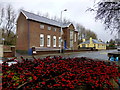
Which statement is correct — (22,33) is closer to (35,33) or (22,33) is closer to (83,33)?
(35,33)

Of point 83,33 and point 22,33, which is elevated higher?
point 83,33

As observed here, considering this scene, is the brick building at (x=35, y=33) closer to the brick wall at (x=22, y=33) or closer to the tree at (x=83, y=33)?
the brick wall at (x=22, y=33)

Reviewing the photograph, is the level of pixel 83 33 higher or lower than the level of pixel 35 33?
higher

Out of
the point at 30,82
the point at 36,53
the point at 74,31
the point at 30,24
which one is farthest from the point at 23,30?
the point at 30,82

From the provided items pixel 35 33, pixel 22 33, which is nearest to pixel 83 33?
pixel 35 33

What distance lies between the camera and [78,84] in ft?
7.29

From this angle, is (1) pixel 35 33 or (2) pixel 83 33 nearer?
(1) pixel 35 33

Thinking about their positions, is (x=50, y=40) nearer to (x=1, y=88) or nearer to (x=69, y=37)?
(x=69, y=37)

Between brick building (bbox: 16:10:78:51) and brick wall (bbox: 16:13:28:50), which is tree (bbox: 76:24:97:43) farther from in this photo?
brick wall (bbox: 16:13:28:50)

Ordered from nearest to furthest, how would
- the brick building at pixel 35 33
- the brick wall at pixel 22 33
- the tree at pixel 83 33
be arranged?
1. the brick building at pixel 35 33
2. the brick wall at pixel 22 33
3. the tree at pixel 83 33

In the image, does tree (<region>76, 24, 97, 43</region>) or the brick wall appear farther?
tree (<region>76, 24, 97, 43</region>)

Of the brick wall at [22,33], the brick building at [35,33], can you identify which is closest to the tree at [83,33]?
the brick building at [35,33]

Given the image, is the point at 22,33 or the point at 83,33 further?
the point at 83,33

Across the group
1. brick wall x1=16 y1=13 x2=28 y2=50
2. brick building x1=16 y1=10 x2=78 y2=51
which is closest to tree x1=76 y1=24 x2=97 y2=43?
brick building x1=16 y1=10 x2=78 y2=51
